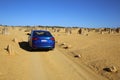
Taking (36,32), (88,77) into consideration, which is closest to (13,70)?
(88,77)

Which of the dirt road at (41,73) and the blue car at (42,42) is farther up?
the blue car at (42,42)

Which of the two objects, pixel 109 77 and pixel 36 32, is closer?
pixel 109 77

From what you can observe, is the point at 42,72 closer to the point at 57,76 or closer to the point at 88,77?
the point at 57,76

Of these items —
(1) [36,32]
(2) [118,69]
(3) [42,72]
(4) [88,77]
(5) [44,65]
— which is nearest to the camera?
(4) [88,77]

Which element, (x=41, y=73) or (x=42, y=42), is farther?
(x=42, y=42)

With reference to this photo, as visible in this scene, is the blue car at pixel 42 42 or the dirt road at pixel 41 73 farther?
the blue car at pixel 42 42

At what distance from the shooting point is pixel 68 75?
8367mm

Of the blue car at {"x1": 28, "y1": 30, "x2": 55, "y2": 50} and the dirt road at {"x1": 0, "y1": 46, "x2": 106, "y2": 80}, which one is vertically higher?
the blue car at {"x1": 28, "y1": 30, "x2": 55, "y2": 50}

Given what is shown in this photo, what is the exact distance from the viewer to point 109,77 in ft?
27.5

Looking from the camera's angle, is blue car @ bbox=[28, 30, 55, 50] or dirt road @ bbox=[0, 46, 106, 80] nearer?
dirt road @ bbox=[0, 46, 106, 80]

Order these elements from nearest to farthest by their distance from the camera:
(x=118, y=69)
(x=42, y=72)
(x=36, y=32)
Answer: (x=42, y=72), (x=118, y=69), (x=36, y=32)

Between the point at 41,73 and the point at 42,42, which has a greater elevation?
the point at 42,42

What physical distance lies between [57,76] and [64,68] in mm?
1558

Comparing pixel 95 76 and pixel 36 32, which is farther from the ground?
pixel 36 32
